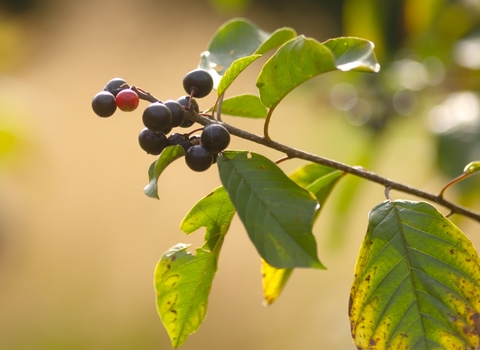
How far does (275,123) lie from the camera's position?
5.45 metres

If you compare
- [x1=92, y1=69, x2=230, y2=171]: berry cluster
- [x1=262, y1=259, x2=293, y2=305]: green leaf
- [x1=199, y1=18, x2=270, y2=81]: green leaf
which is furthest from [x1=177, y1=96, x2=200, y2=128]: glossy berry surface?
[x1=262, y1=259, x2=293, y2=305]: green leaf

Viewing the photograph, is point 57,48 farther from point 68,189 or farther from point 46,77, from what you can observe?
point 68,189

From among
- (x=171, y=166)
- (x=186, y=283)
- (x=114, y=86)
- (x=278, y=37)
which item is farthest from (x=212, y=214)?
(x=171, y=166)

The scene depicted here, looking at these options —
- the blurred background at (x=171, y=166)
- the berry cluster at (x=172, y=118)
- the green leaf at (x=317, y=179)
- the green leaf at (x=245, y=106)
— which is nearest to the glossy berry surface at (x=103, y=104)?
the berry cluster at (x=172, y=118)

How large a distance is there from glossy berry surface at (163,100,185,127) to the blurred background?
92 cm

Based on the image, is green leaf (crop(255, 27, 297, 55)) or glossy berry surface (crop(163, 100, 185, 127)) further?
green leaf (crop(255, 27, 297, 55))

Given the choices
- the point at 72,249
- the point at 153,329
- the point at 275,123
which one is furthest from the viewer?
the point at 275,123

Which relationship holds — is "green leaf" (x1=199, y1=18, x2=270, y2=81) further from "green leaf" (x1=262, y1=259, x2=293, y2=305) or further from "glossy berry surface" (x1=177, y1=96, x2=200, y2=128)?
"green leaf" (x1=262, y1=259, x2=293, y2=305)

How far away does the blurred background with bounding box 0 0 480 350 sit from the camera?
1.83 metres

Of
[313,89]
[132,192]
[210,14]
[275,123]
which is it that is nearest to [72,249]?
[132,192]

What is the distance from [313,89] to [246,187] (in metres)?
1.69

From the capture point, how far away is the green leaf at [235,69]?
2.13 feet

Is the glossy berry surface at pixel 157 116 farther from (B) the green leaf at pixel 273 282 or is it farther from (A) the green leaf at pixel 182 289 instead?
(B) the green leaf at pixel 273 282

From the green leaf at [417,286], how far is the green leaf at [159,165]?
0.94 feet
